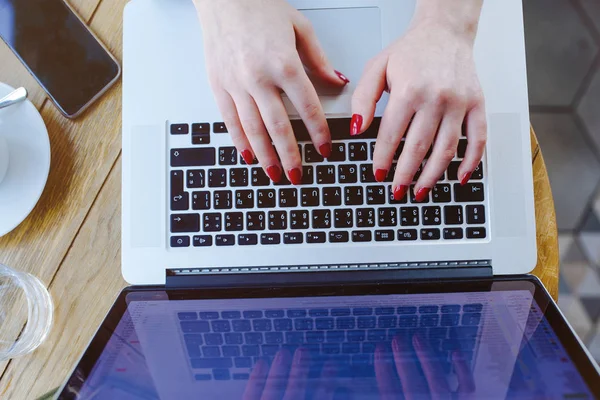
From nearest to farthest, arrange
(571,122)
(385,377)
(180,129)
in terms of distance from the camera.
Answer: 1. (385,377)
2. (180,129)
3. (571,122)

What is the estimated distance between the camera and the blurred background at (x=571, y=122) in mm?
963

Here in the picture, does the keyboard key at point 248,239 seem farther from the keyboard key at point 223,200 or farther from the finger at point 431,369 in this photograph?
the finger at point 431,369

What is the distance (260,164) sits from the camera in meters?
0.50

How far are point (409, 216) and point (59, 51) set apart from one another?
0.42m

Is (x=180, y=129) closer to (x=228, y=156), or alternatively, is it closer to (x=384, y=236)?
(x=228, y=156)

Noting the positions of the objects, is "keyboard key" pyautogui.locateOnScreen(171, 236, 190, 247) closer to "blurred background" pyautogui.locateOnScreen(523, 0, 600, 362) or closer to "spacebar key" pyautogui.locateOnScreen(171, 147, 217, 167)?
"spacebar key" pyautogui.locateOnScreen(171, 147, 217, 167)

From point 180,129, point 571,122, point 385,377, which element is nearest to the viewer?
point 385,377

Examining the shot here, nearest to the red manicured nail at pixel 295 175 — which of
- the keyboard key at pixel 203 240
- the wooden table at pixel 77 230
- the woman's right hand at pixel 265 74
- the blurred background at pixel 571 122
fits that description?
the woman's right hand at pixel 265 74

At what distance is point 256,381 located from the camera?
417 mm

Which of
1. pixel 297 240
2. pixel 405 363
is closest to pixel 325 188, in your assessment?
pixel 297 240

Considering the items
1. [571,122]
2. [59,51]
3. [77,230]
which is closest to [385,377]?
[77,230]

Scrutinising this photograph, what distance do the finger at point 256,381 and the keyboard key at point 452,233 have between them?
0.22 meters

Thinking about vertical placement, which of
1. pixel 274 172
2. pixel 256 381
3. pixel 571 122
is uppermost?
pixel 274 172

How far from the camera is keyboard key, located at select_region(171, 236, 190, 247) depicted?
508mm
